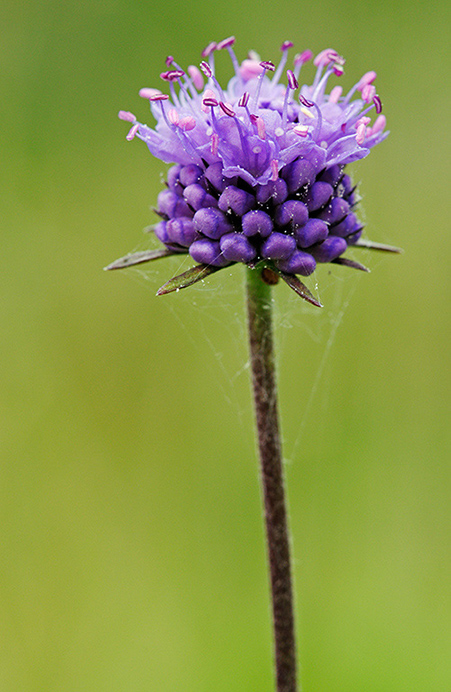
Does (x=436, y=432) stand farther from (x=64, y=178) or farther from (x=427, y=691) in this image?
(x=64, y=178)

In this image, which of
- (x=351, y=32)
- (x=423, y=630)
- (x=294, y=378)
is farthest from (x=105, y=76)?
(x=423, y=630)

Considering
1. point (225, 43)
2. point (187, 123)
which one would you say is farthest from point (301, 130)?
point (225, 43)

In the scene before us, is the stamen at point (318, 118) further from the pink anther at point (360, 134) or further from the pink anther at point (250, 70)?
the pink anther at point (250, 70)

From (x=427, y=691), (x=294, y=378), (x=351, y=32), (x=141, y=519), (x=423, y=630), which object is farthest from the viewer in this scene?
(x=351, y=32)

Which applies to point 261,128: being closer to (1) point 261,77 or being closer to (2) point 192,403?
(1) point 261,77

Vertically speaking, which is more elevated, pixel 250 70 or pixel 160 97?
pixel 250 70

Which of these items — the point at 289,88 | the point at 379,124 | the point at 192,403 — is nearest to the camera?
the point at 289,88
